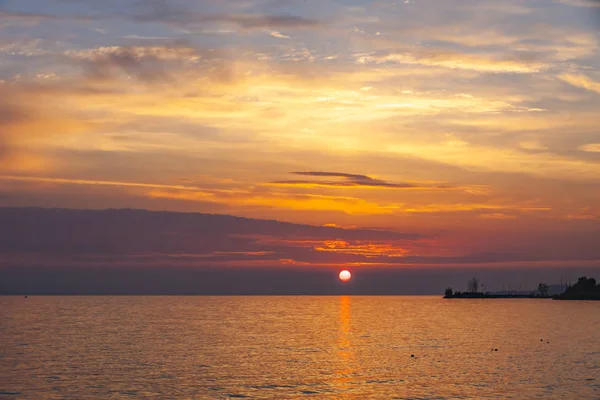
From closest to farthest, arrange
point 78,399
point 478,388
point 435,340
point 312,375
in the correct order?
point 78,399
point 478,388
point 312,375
point 435,340

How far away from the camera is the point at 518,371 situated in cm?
8200

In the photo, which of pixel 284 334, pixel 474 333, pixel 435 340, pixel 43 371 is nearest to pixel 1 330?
pixel 284 334

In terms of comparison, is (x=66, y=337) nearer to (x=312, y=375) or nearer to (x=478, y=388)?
(x=312, y=375)

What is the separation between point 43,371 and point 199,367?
17.8 meters

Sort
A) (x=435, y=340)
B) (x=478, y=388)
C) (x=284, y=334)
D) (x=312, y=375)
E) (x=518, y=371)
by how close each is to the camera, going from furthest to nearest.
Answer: (x=284, y=334) → (x=435, y=340) → (x=518, y=371) → (x=312, y=375) → (x=478, y=388)

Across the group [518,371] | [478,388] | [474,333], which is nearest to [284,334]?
[474,333]

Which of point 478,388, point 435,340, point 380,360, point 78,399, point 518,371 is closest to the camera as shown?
point 78,399

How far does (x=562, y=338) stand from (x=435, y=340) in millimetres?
25910

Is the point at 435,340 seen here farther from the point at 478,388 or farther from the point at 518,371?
the point at 478,388

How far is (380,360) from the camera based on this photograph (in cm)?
9181

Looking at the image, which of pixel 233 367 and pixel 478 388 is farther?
pixel 233 367

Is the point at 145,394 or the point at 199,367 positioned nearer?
the point at 145,394

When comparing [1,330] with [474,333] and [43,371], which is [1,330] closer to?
[43,371]

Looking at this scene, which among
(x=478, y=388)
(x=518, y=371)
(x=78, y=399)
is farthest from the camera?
(x=518, y=371)
